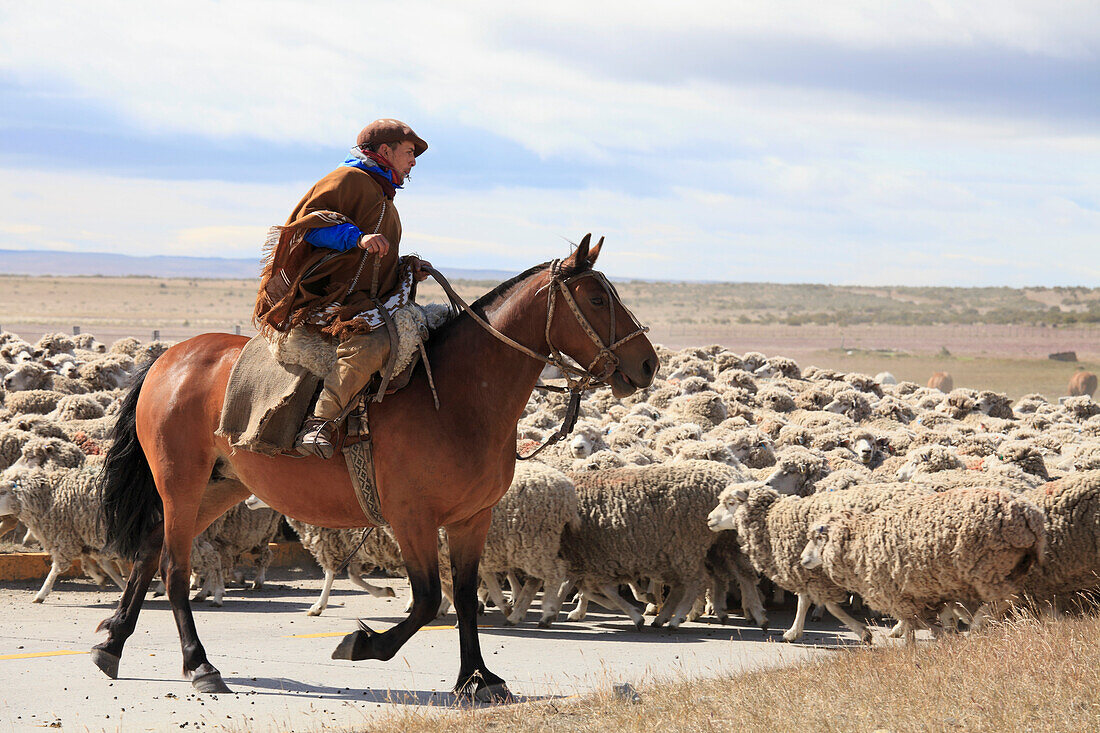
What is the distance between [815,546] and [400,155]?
4693 millimetres

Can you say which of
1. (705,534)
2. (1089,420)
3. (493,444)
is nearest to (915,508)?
(705,534)

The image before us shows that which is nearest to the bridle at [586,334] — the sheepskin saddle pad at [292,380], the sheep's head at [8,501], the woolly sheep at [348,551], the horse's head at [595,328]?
the horse's head at [595,328]

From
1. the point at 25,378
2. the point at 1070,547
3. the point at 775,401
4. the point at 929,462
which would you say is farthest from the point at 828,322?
the point at 1070,547

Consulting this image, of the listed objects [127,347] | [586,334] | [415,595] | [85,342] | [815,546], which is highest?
[586,334]

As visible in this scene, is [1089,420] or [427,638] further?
[1089,420]

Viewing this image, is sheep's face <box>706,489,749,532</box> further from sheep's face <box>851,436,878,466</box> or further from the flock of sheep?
sheep's face <box>851,436,878,466</box>

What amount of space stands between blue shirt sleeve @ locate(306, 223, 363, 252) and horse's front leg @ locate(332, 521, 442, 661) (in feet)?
5.46

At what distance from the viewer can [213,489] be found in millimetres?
8297

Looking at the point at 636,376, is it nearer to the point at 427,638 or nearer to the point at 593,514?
the point at 427,638

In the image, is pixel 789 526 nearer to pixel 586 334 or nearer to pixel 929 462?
pixel 929 462

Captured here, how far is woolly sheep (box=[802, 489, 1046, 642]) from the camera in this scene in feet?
28.8

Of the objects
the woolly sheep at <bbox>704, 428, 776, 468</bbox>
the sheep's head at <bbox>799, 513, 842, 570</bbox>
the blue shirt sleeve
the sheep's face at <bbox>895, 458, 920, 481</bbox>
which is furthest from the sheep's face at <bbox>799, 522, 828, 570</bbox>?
the woolly sheep at <bbox>704, 428, 776, 468</bbox>

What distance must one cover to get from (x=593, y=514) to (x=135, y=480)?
428 cm

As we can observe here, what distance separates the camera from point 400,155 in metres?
7.50
